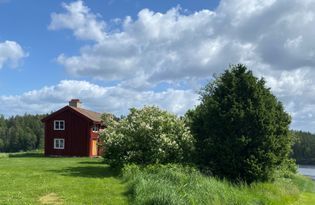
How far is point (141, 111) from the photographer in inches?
1280

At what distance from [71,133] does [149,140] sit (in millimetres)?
29243

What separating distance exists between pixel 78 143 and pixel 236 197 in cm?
4092

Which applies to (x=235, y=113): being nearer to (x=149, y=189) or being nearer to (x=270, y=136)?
(x=270, y=136)

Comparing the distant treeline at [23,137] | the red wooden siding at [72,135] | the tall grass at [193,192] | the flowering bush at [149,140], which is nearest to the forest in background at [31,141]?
the distant treeline at [23,137]

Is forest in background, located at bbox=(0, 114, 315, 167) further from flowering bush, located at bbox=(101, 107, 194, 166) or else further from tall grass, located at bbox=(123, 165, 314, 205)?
tall grass, located at bbox=(123, 165, 314, 205)

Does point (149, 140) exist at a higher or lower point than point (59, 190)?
higher

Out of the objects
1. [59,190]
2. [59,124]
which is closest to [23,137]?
[59,124]

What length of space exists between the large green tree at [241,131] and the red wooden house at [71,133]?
31859mm

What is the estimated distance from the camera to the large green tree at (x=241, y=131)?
958 inches

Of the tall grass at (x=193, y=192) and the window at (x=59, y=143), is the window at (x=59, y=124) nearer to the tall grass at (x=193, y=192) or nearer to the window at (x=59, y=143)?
the window at (x=59, y=143)

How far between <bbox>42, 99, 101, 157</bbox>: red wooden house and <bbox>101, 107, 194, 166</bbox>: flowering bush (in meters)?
24.7

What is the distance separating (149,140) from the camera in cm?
2986

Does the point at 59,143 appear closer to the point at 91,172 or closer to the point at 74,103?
the point at 74,103

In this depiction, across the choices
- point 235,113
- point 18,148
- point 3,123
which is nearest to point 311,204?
point 235,113
